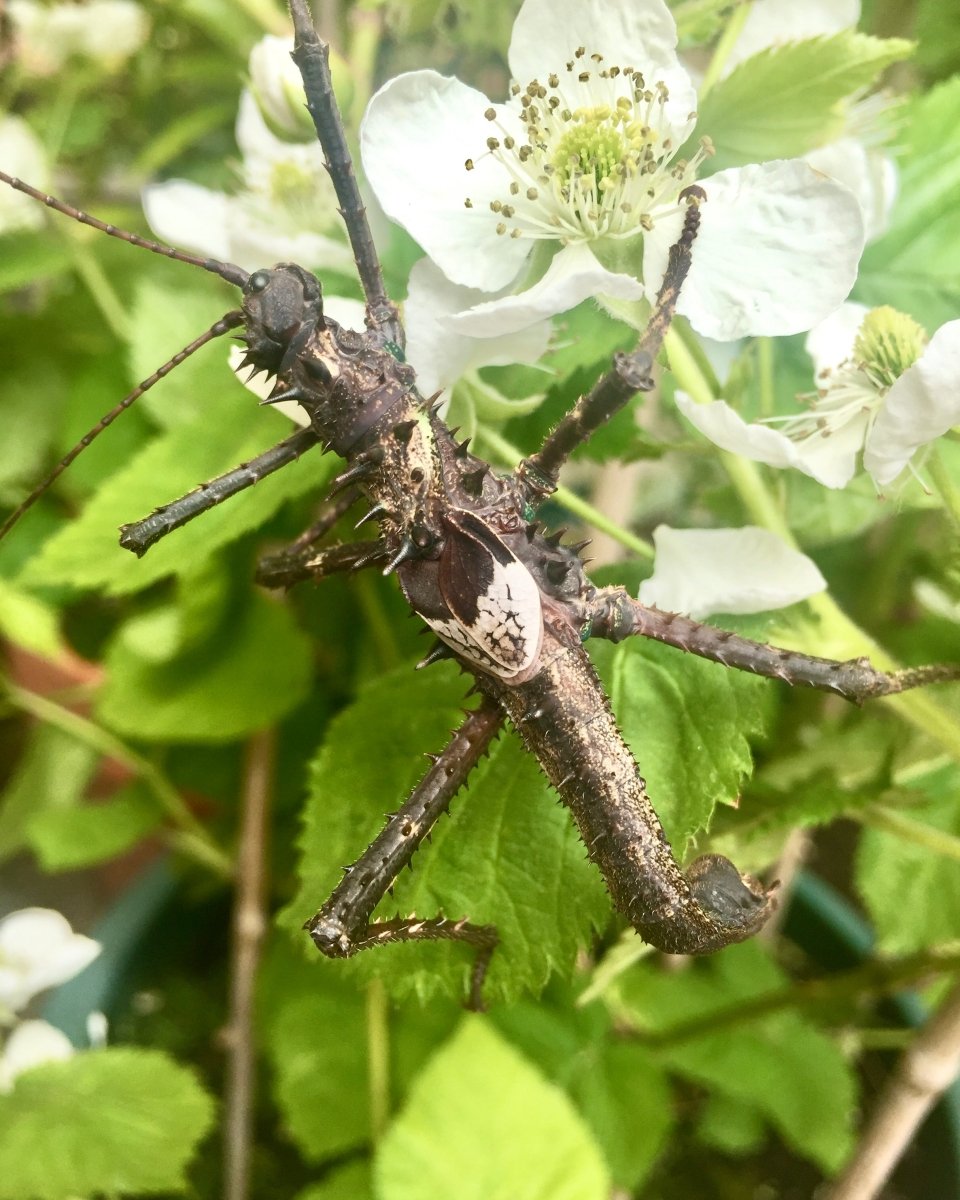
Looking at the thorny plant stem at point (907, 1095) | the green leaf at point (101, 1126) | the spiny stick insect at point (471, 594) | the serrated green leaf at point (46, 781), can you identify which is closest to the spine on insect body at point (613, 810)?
the spiny stick insect at point (471, 594)

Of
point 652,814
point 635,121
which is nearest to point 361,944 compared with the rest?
point 652,814

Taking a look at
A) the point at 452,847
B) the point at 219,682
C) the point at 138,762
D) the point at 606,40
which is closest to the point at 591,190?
the point at 606,40

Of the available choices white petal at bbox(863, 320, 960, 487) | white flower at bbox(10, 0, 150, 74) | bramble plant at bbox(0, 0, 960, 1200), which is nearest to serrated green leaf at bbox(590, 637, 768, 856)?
bramble plant at bbox(0, 0, 960, 1200)

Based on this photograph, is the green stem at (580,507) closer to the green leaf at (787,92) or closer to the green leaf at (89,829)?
the green leaf at (787,92)

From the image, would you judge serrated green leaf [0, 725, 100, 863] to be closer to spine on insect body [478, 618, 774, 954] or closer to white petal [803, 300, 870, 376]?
spine on insect body [478, 618, 774, 954]

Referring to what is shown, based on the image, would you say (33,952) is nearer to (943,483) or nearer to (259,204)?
(259,204)

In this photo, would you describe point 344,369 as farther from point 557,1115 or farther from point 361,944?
point 557,1115
